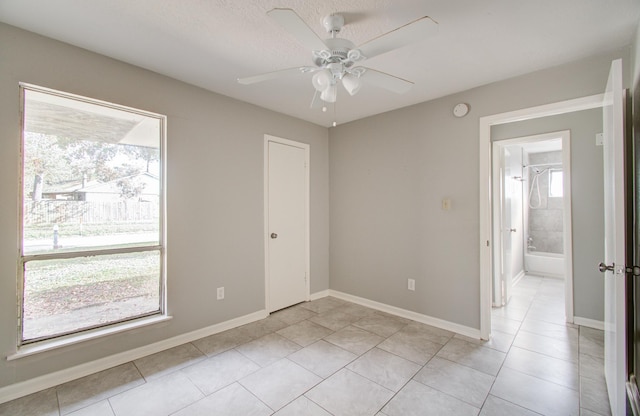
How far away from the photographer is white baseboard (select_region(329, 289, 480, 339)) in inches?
110

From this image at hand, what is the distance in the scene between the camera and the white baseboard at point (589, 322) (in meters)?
2.94

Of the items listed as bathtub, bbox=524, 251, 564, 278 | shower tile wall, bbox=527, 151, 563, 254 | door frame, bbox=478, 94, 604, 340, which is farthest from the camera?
shower tile wall, bbox=527, 151, 563, 254

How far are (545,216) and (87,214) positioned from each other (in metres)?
7.37

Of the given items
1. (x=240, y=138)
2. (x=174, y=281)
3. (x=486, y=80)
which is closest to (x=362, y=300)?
(x=174, y=281)

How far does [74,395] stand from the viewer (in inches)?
74.2

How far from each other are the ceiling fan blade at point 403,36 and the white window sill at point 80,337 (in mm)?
2719

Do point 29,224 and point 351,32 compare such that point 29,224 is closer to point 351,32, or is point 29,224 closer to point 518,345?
point 351,32

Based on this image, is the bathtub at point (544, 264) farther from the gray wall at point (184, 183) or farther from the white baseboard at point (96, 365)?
Answer: the white baseboard at point (96, 365)

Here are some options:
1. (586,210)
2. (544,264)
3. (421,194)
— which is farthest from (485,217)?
(544,264)

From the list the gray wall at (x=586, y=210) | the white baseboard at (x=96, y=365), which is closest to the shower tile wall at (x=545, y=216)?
the gray wall at (x=586, y=210)

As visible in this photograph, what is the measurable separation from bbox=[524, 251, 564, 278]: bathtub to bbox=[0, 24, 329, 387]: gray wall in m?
4.69

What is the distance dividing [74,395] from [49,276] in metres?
0.85

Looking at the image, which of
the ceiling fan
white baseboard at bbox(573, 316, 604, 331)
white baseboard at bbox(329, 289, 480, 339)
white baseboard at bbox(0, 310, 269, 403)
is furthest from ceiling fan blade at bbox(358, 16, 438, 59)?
white baseboard at bbox(573, 316, 604, 331)

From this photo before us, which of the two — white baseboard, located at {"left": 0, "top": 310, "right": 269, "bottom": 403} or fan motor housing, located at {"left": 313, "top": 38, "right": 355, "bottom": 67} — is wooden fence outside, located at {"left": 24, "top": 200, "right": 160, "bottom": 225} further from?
fan motor housing, located at {"left": 313, "top": 38, "right": 355, "bottom": 67}
